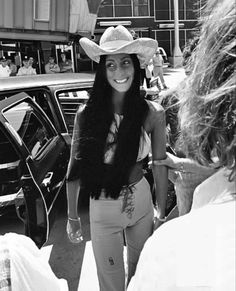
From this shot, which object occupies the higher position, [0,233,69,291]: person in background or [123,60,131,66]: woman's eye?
[123,60,131,66]: woman's eye

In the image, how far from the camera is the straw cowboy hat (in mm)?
1915

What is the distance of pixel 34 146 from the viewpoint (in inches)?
128

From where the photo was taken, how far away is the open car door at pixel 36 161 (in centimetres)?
246

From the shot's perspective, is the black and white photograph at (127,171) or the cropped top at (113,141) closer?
the black and white photograph at (127,171)

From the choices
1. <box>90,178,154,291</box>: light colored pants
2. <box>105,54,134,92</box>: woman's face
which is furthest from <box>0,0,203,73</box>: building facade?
<box>90,178,154,291</box>: light colored pants

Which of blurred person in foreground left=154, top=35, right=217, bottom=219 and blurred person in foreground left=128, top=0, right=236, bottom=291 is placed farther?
blurred person in foreground left=154, top=35, right=217, bottom=219

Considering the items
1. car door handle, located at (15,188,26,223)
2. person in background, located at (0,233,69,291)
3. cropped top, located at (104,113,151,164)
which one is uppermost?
cropped top, located at (104,113,151,164)

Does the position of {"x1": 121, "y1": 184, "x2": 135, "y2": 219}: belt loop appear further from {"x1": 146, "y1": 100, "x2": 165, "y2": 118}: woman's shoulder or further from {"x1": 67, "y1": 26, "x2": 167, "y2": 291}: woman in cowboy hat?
{"x1": 146, "y1": 100, "x2": 165, "y2": 118}: woman's shoulder

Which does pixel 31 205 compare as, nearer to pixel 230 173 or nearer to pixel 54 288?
pixel 54 288

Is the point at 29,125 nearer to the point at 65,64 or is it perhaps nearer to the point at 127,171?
the point at 127,171

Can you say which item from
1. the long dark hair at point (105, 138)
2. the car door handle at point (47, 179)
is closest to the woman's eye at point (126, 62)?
the long dark hair at point (105, 138)

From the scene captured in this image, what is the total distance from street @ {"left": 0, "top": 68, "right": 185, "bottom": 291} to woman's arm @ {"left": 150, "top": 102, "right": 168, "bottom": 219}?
606 mm

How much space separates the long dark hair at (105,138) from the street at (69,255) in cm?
71

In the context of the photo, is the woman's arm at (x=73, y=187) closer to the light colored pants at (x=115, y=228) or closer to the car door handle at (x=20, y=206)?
the light colored pants at (x=115, y=228)
